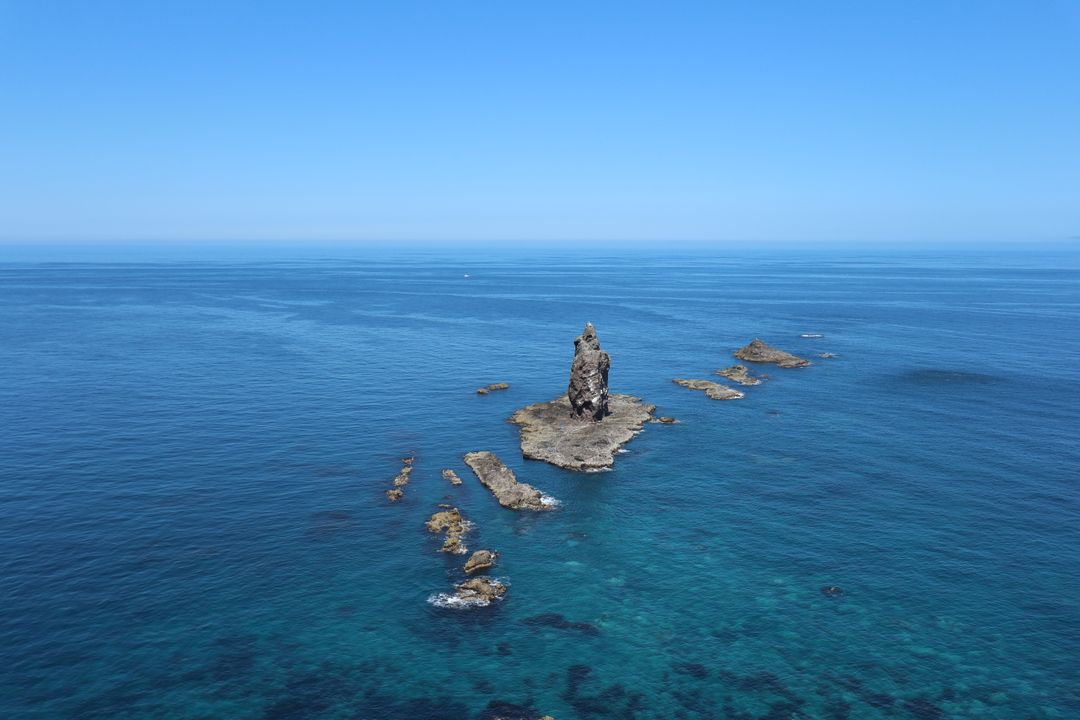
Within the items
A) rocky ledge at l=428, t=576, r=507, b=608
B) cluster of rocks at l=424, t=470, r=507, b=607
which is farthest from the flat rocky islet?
rocky ledge at l=428, t=576, r=507, b=608

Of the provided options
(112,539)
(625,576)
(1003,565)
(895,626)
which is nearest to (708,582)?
(625,576)

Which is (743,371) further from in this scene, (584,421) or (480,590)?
(480,590)

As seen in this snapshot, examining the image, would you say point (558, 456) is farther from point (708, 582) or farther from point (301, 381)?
point (301, 381)

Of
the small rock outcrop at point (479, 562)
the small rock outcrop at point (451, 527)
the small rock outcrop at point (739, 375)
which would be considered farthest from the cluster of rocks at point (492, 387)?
the small rock outcrop at point (479, 562)

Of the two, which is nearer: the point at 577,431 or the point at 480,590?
the point at 480,590

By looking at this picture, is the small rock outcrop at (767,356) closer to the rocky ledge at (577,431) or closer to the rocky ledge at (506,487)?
the rocky ledge at (577,431)

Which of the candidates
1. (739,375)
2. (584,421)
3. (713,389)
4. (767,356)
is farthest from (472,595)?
(767,356)
